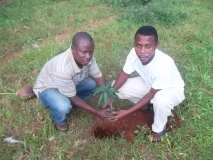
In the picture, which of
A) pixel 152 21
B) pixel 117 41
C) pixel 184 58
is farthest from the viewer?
pixel 152 21

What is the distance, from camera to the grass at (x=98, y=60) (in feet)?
13.0

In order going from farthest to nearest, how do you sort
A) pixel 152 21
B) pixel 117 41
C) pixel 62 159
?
pixel 152 21, pixel 117 41, pixel 62 159

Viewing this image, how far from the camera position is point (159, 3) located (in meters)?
6.71

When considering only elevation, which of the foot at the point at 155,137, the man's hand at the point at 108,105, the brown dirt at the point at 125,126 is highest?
the man's hand at the point at 108,105

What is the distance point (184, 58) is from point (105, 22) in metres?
1.59

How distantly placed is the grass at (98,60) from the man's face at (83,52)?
740mm

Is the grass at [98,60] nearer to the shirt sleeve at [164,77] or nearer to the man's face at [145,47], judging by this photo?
the shirt sleeve at [164,77]

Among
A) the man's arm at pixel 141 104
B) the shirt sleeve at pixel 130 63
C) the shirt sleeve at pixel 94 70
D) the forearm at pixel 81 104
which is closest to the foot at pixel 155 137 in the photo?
the man's arm at pixel 141 104

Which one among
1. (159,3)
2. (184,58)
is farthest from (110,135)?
(159,3)

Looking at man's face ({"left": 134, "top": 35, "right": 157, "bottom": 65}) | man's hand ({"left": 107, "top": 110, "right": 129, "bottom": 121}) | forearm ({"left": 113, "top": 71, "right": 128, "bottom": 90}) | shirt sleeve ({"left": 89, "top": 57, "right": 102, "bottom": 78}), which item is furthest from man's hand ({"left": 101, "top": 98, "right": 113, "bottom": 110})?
man's face ({"left": 134, "top": 35, "right": 157, "bottom": 65})

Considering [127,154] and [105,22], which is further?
[105,22]

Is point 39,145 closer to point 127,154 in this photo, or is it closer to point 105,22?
point 127,154

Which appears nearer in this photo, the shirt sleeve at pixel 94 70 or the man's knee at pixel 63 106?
the man's knee at pixel 63 106

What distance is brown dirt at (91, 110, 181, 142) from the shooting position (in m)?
3.96
